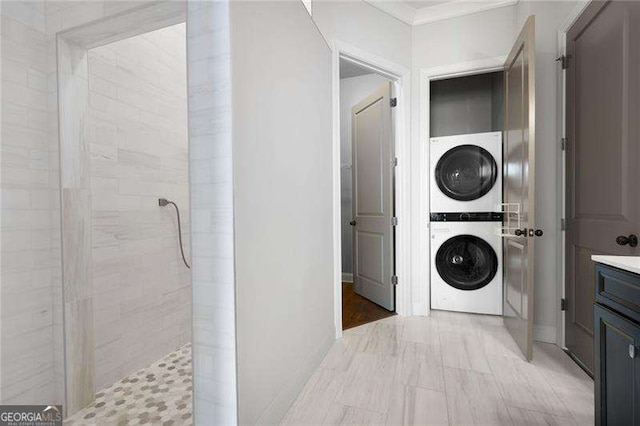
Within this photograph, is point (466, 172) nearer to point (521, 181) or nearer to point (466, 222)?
point (466, 222)

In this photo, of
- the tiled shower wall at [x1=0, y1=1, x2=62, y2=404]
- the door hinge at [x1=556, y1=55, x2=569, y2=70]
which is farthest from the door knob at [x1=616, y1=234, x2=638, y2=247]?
A: the tiled shower wall at [x1=0, y1=1, x2=62, y2=404]

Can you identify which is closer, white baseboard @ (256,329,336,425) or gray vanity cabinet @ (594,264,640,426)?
gray vanity cabinet @ (594,264,640,426)

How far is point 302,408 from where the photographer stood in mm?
1619

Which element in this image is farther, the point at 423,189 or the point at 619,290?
the point at 423,189

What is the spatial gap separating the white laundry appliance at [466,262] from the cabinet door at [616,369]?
1916 mm

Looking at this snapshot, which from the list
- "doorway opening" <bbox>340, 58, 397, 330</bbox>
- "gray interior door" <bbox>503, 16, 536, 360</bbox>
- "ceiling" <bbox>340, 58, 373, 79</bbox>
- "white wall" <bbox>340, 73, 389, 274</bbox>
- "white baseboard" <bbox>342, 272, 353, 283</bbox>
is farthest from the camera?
"white baseboard" <bbox>342, 272, 353, 283</bbox>

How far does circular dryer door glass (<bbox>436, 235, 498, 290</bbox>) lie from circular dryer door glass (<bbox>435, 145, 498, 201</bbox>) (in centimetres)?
45

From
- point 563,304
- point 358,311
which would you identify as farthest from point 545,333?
point 358,311

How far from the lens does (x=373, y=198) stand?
335cm

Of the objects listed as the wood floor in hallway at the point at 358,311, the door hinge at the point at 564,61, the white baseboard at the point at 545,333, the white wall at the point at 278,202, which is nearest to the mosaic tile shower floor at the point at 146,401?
the white wall at the point at 278,202

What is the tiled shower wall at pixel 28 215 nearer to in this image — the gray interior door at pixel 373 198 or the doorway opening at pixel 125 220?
A: the doorway opening at pixel 125 220

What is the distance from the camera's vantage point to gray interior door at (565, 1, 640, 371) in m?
1.61

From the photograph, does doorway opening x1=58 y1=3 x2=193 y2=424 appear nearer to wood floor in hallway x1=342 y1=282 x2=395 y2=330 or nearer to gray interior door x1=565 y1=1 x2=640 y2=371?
wood floor in hallway x1=342 y1=282 x2=395 y2=330

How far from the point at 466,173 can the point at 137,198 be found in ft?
9.53
